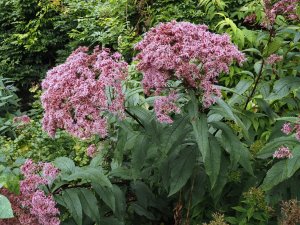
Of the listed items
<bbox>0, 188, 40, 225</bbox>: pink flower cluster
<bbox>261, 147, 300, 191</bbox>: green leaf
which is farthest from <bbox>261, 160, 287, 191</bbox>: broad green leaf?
<bbox>0, 188, 40, 225</bbox>: pink flower cluster

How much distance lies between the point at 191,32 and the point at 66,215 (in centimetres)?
129

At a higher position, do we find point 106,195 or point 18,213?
point 18,213

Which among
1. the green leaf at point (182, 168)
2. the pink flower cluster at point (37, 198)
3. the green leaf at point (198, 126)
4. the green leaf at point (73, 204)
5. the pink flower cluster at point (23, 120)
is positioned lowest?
the pink flower cluster at point (23, 120)

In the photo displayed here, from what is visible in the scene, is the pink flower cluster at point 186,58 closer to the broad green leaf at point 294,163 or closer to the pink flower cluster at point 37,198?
the broad green leaf at point 294,163

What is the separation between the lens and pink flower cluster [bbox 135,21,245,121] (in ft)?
7.98

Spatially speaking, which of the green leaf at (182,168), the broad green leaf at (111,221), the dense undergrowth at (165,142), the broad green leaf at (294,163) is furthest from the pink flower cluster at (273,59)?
the broad green leaf at (111,221)

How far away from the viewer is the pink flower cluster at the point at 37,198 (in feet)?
7.88

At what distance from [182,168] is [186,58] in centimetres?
66

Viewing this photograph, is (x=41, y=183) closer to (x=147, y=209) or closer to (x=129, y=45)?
(x=147, y=209)

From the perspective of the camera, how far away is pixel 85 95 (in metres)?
2.46

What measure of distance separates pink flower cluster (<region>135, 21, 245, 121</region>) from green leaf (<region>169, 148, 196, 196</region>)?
0.35 meters

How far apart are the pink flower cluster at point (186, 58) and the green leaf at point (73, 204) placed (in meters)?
0.67

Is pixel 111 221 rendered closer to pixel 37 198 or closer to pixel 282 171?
pixel 37 198

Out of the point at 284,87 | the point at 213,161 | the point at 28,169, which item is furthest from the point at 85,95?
the point at 284,87
